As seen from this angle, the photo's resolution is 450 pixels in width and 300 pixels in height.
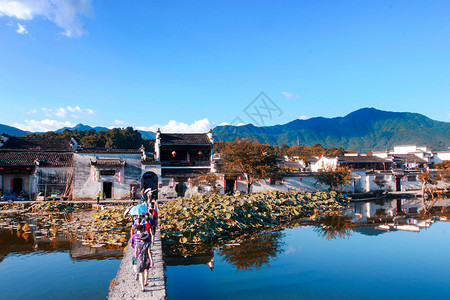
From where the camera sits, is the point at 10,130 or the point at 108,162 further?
the point at 10,130

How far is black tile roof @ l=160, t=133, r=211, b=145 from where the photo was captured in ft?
85.5

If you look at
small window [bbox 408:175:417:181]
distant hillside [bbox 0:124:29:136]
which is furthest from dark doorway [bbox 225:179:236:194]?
distant hillside [bbox 0:124:29:136]

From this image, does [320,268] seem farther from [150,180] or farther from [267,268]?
[150,180]

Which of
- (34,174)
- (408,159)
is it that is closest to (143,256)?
(34,174)

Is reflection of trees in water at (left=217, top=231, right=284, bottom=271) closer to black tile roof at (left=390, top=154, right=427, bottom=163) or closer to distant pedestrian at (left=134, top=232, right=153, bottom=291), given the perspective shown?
distant pedestrian at (left=134, top=232, right=153, bottom=291)

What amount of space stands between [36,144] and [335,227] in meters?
26.9

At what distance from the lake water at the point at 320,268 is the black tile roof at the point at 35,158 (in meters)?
17.1

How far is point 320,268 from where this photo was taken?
9000 millimetres

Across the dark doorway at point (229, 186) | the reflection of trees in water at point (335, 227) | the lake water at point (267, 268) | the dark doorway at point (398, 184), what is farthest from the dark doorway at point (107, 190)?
the dark doorway at point (398, 184)

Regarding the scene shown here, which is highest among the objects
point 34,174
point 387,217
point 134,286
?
point 34,174

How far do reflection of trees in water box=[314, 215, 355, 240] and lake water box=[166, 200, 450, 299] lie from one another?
0.17m

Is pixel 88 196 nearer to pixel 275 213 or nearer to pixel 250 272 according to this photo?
pixel 275 213

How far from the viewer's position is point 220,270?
858 cm

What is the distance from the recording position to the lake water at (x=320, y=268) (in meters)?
7.25
